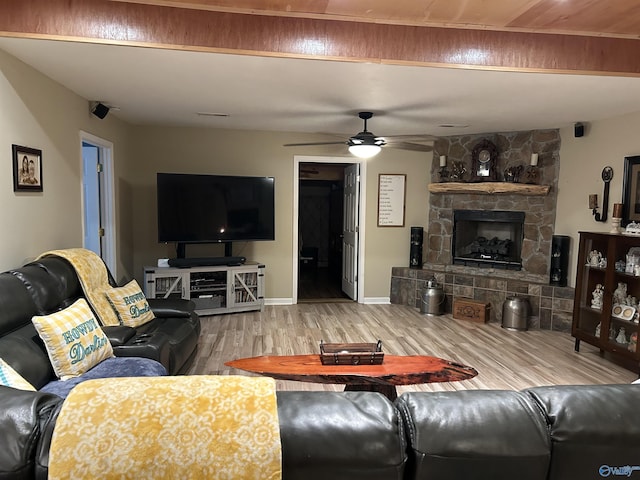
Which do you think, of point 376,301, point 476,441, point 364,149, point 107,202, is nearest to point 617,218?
point 364,149

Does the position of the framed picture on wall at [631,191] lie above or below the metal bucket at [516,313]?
above

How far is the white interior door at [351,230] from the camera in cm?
620

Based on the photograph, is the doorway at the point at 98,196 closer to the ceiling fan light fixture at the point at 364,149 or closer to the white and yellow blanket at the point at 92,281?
the white and yellow blanket at the point at 92,281

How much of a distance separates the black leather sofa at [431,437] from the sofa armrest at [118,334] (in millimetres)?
1747

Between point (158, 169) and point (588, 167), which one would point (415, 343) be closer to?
point (588, 167)

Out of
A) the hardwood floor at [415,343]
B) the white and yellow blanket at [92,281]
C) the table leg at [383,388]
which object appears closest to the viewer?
the table leg at [383,388]

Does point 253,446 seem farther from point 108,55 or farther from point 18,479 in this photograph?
point 108,55

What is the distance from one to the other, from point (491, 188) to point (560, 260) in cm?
117

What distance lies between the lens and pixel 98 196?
467cm

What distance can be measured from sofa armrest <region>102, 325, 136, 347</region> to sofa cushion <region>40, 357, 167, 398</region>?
122 millimetres

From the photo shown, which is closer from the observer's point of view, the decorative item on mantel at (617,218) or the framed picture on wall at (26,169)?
the framed picture on wall at (26,169)

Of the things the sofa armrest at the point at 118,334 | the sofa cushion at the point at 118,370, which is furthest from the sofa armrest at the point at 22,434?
the sofa armrest at the point at 118,334

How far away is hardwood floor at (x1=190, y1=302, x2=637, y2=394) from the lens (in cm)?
364

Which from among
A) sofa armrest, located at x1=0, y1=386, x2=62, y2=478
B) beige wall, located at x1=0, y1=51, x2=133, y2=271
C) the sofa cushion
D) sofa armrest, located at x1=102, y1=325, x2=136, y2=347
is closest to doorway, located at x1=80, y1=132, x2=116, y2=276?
beige wall, located at x1=0, y1=51, x2=133, y2=271
